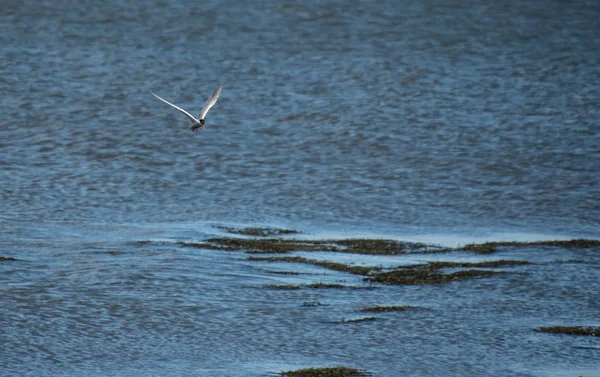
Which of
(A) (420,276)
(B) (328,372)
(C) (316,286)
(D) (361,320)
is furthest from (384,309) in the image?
(B) (328,372)

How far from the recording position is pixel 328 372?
13336 mm

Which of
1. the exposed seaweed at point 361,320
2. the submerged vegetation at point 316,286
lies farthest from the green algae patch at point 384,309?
the submerged vegetation at point 316,286

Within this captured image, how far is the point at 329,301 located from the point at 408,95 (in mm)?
15724

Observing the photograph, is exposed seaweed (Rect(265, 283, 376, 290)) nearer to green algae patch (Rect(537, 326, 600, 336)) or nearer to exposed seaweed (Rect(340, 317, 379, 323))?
exposed seaweed (Rect(340, 317, 379, 323))

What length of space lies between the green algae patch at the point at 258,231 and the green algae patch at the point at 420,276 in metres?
3.02

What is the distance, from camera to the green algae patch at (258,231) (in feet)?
66.6

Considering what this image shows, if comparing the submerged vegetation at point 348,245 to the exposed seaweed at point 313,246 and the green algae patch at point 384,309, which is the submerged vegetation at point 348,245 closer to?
the exposed seaweed at point 313,246

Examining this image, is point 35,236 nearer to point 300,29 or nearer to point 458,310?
point 458,310

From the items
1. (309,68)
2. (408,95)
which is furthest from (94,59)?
(408,95)

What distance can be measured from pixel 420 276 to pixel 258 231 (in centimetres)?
388

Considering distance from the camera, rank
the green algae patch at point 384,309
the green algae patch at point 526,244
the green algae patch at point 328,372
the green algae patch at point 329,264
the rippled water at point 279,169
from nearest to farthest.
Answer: the green algae patch at point 328,372 < the rippled water at point 279,169 < the green algae patch at point 384,309 < the green algae patch at point 329,264 < the green algae patch at point 526,244

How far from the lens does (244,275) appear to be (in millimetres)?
17688

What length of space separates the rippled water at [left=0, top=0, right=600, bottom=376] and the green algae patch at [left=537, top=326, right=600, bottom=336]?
0.38 meters

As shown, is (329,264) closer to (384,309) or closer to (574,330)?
(384,309)
